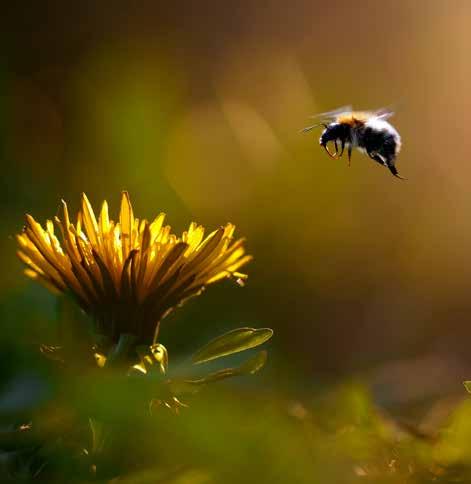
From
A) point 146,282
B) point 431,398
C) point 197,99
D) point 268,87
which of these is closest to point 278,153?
point 268,87

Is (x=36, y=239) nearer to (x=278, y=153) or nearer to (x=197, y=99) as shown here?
(x=278, y=153)

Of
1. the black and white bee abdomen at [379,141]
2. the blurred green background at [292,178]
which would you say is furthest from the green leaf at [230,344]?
the black and white bee abdomen at [379,141]

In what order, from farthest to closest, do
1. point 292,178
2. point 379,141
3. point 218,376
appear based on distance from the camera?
point 292,178 → point 379,141 → point 218,376

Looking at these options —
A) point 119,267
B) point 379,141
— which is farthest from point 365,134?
point 119,267

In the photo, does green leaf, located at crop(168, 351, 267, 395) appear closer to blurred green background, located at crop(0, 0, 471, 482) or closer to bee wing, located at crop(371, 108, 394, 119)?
blurred green background, located at crop(0, 0, 471, 482)

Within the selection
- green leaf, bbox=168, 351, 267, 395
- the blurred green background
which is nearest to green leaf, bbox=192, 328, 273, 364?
green leaf, bbox=168, 351, 267, 395

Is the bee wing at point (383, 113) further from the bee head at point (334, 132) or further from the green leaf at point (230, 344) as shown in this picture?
the green leaf at point (230, 344)

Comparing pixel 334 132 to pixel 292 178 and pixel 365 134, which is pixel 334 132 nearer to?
pixel 365 134
